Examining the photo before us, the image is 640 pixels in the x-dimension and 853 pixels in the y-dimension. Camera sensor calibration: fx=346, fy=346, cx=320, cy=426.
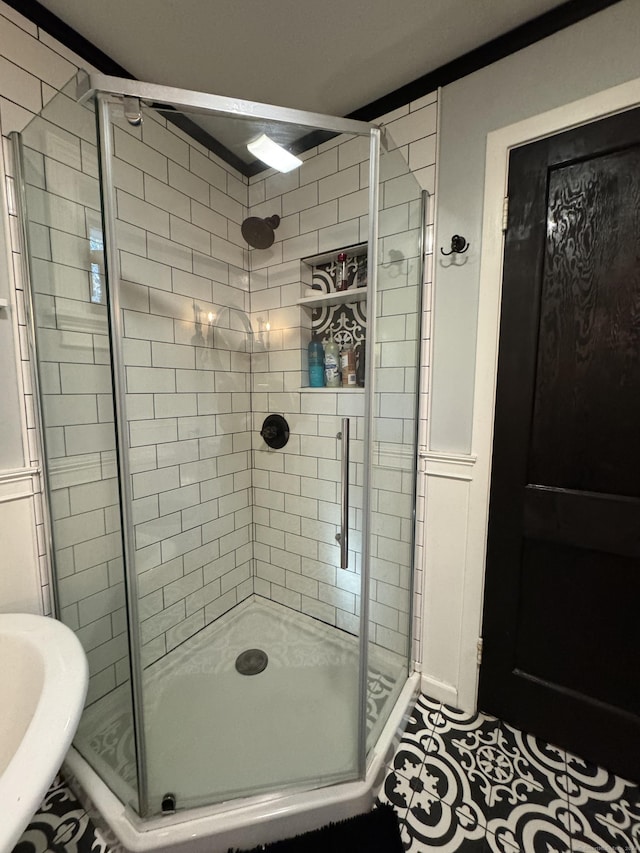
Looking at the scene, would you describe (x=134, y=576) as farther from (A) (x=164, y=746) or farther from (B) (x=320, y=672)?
(B) (x=320, y=672)

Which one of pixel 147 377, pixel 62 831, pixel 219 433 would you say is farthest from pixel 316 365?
pixel 62 831

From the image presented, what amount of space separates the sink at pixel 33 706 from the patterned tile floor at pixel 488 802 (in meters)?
0.51

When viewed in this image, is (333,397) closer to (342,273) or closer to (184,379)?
(342,273)

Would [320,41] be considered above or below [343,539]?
above

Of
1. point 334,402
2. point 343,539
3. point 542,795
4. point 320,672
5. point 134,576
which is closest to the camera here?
point 134,576

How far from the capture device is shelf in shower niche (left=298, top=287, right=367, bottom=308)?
155cm

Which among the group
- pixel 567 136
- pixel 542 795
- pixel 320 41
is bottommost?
pixel 542 795

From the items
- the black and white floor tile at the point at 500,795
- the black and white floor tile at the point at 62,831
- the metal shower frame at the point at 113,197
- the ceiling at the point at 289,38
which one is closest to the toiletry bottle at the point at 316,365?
the metal shower frame at the point at 113,197

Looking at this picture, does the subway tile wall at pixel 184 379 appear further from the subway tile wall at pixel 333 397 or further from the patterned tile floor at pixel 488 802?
the patterned tile floor at pixel 488 802

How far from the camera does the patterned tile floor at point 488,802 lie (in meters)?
1.00

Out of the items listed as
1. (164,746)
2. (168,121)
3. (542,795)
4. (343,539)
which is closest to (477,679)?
(542,795)

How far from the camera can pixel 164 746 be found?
1.18m

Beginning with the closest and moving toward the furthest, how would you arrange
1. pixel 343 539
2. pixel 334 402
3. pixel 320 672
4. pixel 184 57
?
1. pixel 184 57
2. pixel 343 539
3. pixel 320 672
4. pixel 334 402

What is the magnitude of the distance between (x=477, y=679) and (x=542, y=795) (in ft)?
1.10
